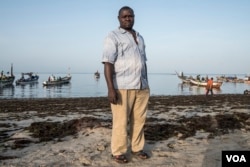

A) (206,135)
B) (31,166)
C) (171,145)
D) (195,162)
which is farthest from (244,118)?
(31,166)

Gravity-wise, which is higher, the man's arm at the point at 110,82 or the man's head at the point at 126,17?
the man's head at the point at 126,17

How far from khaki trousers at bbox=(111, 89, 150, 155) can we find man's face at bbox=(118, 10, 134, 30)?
93cm

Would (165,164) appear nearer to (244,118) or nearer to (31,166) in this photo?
Result: (31,166)

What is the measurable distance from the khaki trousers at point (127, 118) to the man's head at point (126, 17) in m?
0.93

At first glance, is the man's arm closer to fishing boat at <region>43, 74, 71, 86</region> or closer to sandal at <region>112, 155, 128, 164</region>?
sandal at <region>112, 155, 128, 164</region>

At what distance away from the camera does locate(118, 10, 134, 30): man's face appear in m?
4.37

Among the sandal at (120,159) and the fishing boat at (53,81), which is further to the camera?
the fishing boat at (53,81)

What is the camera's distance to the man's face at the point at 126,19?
14.3 feet

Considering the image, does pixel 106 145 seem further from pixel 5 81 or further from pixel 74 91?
pixel 5 81

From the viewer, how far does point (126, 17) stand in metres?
4.39

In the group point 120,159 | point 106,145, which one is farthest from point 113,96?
point 106,145

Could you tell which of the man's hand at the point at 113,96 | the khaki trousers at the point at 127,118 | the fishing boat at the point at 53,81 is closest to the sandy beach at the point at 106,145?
the khaki trousers at the point at 127,118

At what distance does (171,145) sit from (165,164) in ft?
4.40

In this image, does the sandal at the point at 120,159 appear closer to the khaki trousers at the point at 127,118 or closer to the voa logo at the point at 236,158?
the khaki trousers at the point at 127,118
